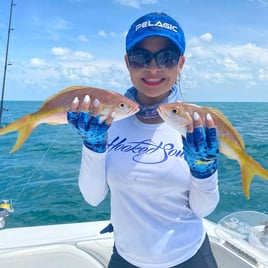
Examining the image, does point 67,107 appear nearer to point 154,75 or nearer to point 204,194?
point 154,75

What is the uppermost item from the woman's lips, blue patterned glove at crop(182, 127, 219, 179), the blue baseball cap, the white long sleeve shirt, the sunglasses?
the blue baseball cap

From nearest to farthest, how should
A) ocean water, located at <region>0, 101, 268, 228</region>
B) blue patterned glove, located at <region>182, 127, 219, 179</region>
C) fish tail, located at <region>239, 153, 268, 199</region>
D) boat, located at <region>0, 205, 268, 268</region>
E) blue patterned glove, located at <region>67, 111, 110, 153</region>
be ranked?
blue patterned glove, located at <region>182, 127, 219, 179</region> → blue patterned glove, located at <region>67, 111, 110, 153</region> → fish tail, located at <region>239, 153, 268, 199</region> → boat, located at <region>0, 205, 268, 268</region> → ocean water, located at <region>0, 101, 268, 228</region>

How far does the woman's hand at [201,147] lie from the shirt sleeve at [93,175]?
1.37 feet

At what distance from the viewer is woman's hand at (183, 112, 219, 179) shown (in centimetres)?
145

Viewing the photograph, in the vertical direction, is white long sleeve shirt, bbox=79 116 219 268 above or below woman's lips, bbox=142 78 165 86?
below

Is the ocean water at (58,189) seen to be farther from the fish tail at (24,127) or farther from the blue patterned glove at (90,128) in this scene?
the blue patterned glove at (90,128)

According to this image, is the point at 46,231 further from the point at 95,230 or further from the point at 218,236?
the point at 218,236

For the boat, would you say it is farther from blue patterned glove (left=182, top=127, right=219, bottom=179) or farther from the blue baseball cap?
the blue baseball cap

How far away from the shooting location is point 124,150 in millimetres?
1669

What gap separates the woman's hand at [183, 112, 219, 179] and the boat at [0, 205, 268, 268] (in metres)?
1.45

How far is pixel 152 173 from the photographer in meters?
1.59

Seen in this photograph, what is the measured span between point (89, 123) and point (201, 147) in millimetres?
516

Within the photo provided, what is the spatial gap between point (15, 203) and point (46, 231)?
4085mm

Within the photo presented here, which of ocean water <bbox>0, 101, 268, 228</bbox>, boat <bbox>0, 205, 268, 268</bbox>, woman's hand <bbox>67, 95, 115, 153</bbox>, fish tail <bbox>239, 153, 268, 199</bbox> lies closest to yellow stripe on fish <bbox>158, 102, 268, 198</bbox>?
fish tail <bbox>239, 153, 268, 199</bbox>
